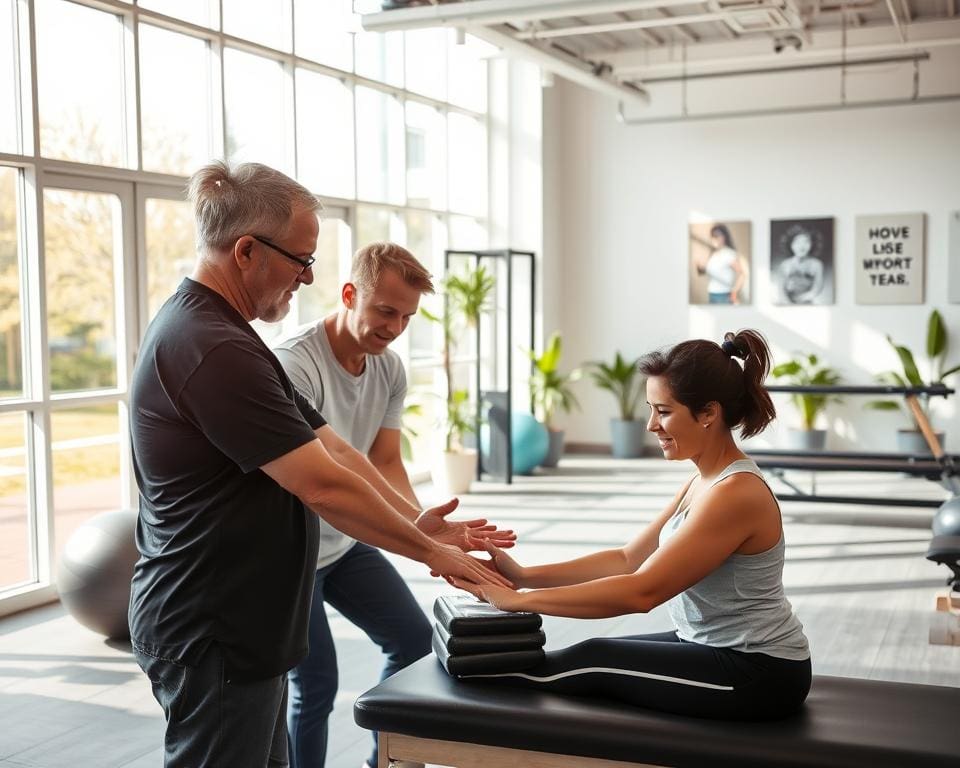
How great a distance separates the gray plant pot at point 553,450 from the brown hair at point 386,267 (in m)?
6.26

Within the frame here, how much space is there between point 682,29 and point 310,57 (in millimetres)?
3500

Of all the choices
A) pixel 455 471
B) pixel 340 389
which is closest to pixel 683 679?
pixel 340 389

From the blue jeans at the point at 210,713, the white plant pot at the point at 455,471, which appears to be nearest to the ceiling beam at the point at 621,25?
the white plant pot at the point at 455,471

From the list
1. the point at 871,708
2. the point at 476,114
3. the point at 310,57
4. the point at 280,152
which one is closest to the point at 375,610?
the point at 871,708

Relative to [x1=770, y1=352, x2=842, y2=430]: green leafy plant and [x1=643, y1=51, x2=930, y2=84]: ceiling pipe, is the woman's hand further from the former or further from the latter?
[x1=643, y1=51, x2=930, y2=84]: ceiling pipe

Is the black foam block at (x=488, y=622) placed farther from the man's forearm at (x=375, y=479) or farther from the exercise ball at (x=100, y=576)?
the exercise ball at (x=100, y=576)

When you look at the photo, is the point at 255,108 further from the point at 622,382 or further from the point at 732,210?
the point at 732,210

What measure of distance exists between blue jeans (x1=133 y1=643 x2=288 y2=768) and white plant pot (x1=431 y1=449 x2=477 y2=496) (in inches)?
223

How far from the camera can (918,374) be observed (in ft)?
27.0

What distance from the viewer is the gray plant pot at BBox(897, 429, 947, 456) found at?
26.4ft

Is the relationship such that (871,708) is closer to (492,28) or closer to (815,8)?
(492,28)

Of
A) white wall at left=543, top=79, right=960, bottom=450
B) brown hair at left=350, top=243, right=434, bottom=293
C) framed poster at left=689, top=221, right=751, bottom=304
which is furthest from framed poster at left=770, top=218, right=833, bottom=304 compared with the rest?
brown hair at left=350, top=243, right=434, bottom=293

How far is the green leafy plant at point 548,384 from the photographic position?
28.0 ft

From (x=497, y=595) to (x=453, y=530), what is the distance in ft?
0.75
